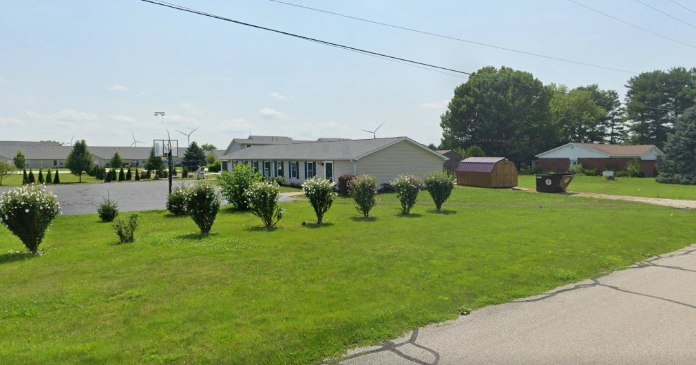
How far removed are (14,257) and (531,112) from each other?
6343cm

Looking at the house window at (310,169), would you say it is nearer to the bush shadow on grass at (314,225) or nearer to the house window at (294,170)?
the house window at (294,170)

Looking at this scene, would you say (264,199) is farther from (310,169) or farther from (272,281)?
(310,169)

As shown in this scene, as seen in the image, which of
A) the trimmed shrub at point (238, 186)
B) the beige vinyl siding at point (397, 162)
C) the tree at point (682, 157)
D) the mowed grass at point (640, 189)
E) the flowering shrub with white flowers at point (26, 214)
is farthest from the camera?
the tree at point (682, 157)

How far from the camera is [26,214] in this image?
31.8ft

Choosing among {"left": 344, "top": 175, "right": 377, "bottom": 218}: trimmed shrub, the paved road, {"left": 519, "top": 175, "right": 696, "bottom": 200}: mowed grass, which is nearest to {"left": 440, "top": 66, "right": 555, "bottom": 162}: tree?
{"left": 519, "top": 175, "right": 696, "bottom": 200}: mowed grass

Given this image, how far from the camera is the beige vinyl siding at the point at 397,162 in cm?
3094

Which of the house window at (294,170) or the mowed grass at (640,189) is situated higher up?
the house window at (294,170)

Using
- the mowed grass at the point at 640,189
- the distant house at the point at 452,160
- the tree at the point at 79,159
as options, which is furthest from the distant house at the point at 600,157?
the tree at the point at 79,159

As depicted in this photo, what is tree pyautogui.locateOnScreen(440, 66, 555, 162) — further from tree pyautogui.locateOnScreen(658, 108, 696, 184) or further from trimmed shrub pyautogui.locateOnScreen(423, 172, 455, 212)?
trimmed shrub pyautogui.locateOnScreen(423, 172, 455, 212)

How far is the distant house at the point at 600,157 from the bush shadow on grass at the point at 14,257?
53106mm

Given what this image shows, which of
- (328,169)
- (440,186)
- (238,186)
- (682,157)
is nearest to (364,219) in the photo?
(440,186)

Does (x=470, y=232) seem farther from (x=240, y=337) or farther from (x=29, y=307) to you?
(x=29, y=307)

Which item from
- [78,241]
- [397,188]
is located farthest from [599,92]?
[78,241]

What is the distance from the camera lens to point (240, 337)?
5078mm
